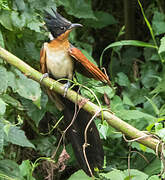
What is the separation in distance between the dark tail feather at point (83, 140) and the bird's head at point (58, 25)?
0.45 meters

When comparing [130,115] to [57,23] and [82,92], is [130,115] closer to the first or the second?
[82,92]

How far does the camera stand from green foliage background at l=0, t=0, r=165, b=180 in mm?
1751

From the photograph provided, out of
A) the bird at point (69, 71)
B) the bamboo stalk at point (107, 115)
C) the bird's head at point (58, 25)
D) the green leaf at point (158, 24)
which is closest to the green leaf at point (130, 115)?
the bird at point (69, 71)

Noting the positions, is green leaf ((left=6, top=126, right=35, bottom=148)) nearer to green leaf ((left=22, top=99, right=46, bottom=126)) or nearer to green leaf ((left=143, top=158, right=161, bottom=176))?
green leaf ((left=22, top=99, right=46, bottom=126))

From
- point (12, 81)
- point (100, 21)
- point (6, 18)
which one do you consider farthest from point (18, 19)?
point (100, 21)

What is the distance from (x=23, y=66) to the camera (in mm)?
1617

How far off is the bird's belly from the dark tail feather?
208mm

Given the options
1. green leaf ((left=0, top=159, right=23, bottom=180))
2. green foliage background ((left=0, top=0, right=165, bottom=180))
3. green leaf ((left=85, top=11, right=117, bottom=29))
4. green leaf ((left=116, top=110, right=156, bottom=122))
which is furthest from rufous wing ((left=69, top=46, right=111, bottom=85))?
green leaf ((left=85, top=11, right=117, bottom=29))

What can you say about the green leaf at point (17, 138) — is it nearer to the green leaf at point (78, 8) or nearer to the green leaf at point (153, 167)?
the green leaf at point (153, 167)

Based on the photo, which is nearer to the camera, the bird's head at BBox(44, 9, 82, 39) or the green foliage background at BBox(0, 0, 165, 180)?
the green foliage background at BBox(0, 0, 165, 180)

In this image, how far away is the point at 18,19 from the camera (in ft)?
5.85

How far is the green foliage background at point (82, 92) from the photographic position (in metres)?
1.75

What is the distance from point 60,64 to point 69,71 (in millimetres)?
72

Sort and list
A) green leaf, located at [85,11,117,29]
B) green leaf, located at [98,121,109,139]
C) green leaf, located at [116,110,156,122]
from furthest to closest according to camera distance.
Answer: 1. green leaf, located at [85,11,117,29]
2. green leaf, located at [116,110,156,122]
3. green leaf, located at [98,121,109,139]
